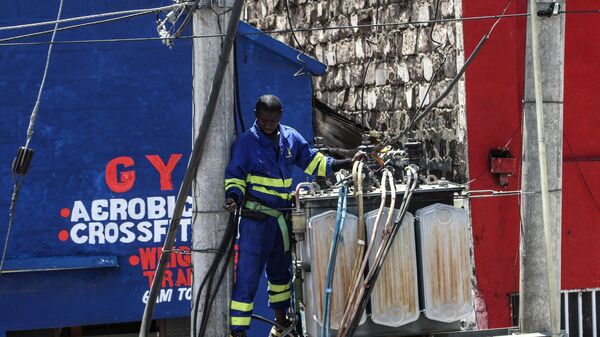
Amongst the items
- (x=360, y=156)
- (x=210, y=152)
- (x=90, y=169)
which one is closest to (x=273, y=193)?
(x=360, y=156)

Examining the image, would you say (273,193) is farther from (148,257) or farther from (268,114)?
(148,257)

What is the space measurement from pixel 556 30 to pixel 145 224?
4.77m

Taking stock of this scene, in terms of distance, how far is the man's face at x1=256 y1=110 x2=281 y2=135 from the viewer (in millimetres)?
8523

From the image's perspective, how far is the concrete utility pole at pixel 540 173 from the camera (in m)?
8.42

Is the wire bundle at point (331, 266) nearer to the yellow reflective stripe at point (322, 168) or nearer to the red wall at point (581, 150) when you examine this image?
the yellow reflective stripe at point (322, 168)

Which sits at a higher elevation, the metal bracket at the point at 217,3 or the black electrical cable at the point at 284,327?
the metal bracket at the point at 217,3

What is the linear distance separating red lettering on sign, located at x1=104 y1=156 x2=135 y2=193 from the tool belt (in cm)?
308

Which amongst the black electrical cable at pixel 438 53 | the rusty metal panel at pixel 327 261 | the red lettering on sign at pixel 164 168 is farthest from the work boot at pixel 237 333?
the black electrical cable at pixel 438 53

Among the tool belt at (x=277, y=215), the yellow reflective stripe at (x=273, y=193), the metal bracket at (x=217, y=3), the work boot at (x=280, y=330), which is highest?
the metal bracket at (x=217, y=3)

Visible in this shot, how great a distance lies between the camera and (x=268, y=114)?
8516 mm

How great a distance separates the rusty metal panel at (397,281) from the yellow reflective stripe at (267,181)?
1.10 m

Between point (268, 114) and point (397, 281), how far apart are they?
1715 millimetres

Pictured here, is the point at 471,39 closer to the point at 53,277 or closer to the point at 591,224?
the point at 591,224

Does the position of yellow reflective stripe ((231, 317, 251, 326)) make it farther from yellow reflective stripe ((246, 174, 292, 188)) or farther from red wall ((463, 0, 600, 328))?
red wall ((463, 0, 600, 328))
